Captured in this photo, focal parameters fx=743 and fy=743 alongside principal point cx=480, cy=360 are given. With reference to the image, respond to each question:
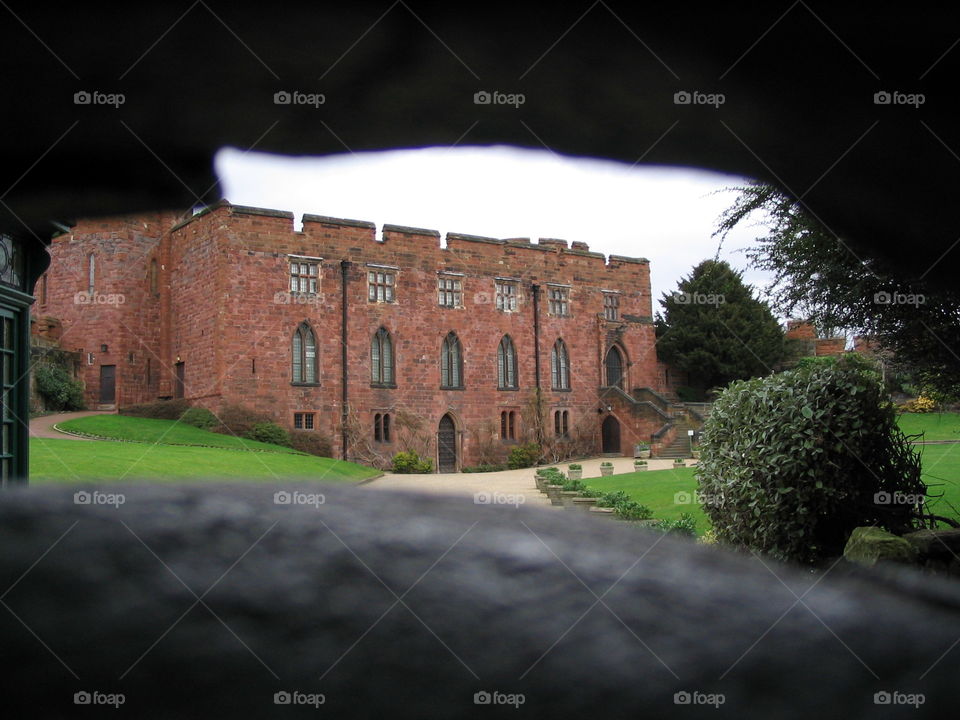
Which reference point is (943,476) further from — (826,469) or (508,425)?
(508,425)

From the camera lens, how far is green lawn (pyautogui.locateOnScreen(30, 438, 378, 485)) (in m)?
11.6

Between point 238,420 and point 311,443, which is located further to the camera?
point 311,443

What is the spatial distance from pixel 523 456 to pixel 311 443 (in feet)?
24.9

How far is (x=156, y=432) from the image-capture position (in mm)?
19625

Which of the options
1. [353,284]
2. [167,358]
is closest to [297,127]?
[353,284]

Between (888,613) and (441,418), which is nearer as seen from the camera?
(888,613)

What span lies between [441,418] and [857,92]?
22890 millimetres

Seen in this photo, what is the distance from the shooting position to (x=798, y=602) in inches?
174

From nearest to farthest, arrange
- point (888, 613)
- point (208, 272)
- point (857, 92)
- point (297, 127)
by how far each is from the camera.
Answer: point (857, 92) < point (297, 127) < point (888, 613) < point (208, 272)

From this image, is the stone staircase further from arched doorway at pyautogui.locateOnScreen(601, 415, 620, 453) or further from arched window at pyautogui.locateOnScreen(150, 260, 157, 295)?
arched window at pyautogui.locateOnScreen(150, 260, 157, 295)

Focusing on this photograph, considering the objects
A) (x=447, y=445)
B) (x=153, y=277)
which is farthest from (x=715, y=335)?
(x=153, y=277)

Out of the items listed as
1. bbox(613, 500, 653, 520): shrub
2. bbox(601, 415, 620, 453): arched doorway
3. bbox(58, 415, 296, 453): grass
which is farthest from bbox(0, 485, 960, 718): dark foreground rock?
bbox(601, 415, 620, 453): arched doorway

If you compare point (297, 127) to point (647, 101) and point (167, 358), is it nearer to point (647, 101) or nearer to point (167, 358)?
point (647, 101)

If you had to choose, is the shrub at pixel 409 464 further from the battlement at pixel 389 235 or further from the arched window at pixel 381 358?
the battlement at pixel 389 235
